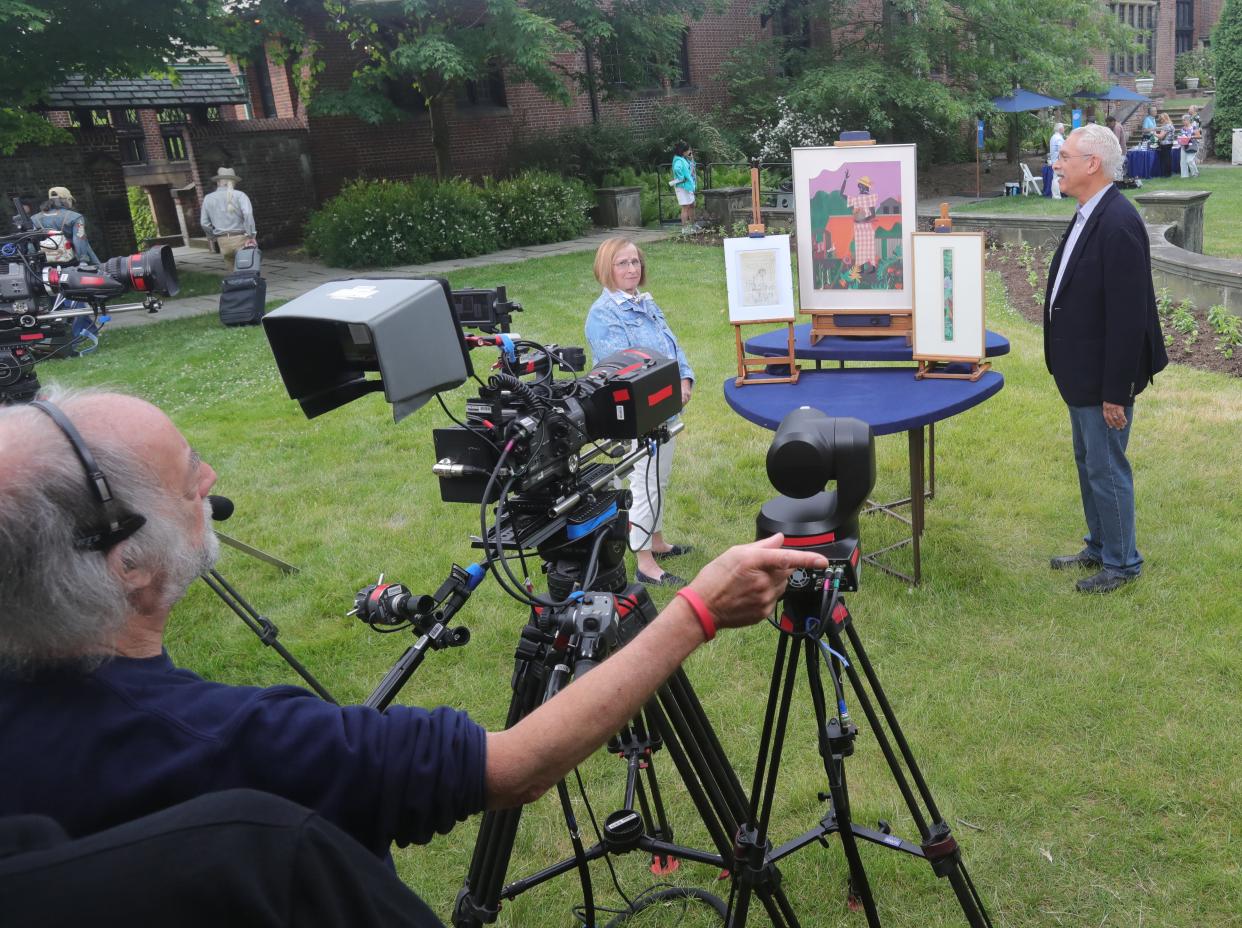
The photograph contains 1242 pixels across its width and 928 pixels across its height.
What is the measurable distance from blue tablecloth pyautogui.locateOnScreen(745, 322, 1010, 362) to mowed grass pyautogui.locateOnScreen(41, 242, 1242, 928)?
0.36m

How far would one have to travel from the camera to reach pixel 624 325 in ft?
15.3

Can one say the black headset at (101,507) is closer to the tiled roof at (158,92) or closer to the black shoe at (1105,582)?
the black shoe at (1105,582)

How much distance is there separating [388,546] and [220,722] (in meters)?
4.31

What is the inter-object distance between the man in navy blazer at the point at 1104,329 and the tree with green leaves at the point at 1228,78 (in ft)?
89.1

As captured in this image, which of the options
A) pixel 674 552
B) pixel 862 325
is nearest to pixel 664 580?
pixel 674 552

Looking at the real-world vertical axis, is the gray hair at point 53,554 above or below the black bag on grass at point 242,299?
above

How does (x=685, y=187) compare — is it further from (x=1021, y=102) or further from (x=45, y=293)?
(x=45, y=293)

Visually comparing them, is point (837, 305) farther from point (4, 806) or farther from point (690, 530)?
point (4, 806)

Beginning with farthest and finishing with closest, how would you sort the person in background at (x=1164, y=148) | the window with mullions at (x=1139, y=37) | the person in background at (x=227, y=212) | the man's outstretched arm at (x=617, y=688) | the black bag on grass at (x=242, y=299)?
the window with mullions at (x=1139, y=37)
the person in background at (x=1164, y=148)
the person in background at (x=227, y=212)
the black bag on grass at (x=242, y=299)
the man's outstretched arm at (x=617, y=688)

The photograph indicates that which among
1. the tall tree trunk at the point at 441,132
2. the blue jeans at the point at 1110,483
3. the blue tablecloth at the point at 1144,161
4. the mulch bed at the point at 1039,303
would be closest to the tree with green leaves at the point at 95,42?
the tall tree trunk at the point at 441,132

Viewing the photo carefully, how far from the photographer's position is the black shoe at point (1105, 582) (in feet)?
14.7

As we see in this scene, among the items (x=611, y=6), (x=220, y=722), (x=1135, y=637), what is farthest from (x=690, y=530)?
(x=611, y=6)

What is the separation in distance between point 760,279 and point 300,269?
1348 cm

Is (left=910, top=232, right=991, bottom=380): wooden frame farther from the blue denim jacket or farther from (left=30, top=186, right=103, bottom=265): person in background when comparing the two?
(left=30, top=186, right=103, bottom=265): person in background
